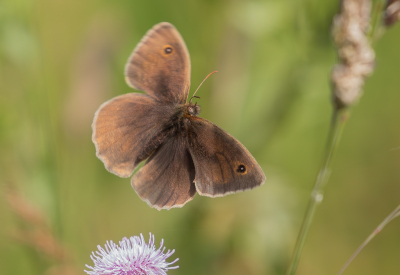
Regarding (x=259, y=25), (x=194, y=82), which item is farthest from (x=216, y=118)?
(x=259, y=25)

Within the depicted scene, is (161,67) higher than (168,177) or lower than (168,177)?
higher

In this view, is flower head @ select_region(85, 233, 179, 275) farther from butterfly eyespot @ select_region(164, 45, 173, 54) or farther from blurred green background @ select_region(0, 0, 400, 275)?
butterfly eyespot @ select_region(164, 45, 173, 54)

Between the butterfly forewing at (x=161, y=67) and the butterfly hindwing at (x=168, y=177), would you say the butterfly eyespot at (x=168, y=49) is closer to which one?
the butterfly forewing at (x=161, y=67)

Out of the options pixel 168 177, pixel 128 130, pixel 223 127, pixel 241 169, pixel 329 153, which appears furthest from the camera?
pixel 223 127

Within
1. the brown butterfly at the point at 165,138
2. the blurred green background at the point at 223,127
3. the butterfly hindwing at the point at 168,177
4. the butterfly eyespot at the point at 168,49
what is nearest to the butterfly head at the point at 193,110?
the brown butterfly at the point at 165,138

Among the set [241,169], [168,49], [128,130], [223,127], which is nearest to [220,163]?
[241,169]

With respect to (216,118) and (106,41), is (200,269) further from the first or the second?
(106,41)

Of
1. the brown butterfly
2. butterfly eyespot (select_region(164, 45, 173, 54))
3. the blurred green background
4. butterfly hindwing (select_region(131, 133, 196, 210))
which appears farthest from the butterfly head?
the blurred green background

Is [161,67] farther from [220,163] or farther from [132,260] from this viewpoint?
[132,260]
